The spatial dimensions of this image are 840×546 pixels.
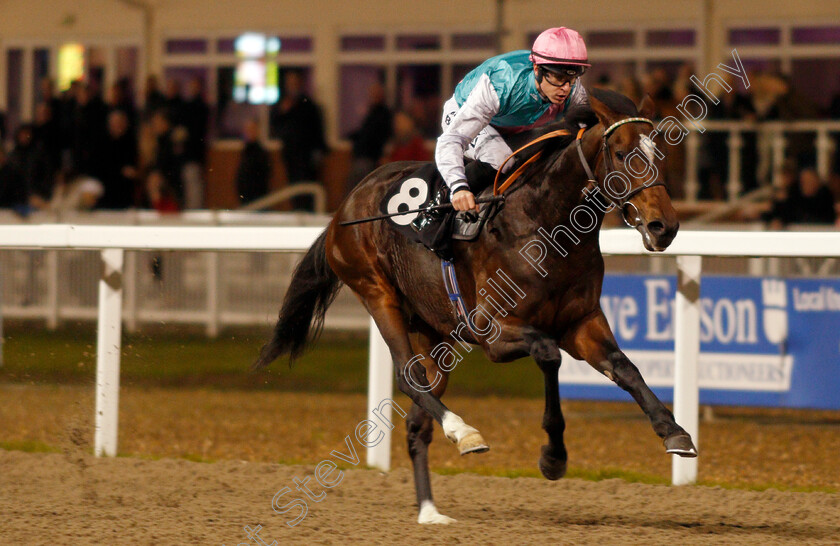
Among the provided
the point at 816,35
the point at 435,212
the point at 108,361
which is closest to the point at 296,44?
the point at 816,35

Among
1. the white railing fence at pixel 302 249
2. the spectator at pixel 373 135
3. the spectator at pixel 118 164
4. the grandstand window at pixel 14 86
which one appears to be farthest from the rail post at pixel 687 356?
the grandstand window at pixel 14 86

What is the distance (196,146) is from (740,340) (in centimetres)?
764

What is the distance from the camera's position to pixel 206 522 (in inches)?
171

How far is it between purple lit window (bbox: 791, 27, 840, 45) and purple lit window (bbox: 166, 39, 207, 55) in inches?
271

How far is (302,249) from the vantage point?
18.2 ft

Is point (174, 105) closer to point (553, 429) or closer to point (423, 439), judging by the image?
point (423, 439)

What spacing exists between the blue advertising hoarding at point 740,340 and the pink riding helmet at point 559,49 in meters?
2.91

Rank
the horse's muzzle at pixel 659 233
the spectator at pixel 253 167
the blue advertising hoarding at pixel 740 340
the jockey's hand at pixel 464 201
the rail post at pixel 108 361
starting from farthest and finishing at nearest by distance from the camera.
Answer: the spectator at pixel 253 167, the blue advertising hoarding at pixel 740 340, the rail post at pixel 108 361, the jockey's hand at pixel 464 201, the horse's muzzle at pixel 659 233

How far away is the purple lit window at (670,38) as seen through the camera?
12.8 metres

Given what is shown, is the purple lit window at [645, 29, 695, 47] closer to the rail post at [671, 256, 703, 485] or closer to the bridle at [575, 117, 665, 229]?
the rail post at [671, 256, 703, 485]

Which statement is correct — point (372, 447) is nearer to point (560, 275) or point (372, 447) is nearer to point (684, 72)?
point (560, 275)

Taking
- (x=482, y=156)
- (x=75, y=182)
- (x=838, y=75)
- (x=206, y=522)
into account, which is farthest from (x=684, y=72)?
(x=206, y=522)

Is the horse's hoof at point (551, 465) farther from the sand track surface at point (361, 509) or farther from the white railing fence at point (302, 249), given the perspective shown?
the white railing fence at point (302, 249)

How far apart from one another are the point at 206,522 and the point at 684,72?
787 cm
